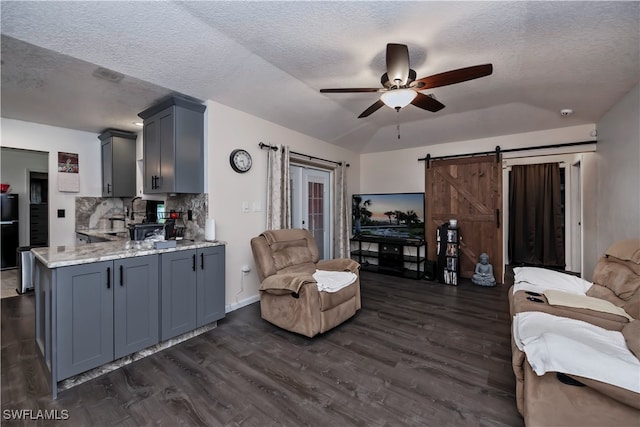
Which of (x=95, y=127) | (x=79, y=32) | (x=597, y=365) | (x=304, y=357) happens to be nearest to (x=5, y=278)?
(x=95, y=127)

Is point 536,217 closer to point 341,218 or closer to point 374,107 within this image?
point 341,218

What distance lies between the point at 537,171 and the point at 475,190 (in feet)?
7.44

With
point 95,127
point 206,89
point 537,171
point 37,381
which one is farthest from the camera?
point 537,171

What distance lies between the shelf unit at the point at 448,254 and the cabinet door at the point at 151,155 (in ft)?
14.4

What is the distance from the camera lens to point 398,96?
7.50ft

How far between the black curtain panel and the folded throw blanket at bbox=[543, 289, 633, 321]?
4429 mm

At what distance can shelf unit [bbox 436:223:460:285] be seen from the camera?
445cm

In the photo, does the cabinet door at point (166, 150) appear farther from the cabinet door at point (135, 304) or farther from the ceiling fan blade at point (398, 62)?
the ceiling fan blade at point (398, 62)

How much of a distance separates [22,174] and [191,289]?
18.9 feet

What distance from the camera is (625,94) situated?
3.00m

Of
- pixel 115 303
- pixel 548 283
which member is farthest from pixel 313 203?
pixel 548 283

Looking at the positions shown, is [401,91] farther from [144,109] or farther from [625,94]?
[144,109]

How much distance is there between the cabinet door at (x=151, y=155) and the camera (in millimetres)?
3209

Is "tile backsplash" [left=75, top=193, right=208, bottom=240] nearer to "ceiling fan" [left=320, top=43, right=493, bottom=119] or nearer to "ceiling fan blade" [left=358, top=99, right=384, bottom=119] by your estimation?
"ceiling fan blade" [left=358, top=99, right=384, bottom=119]
